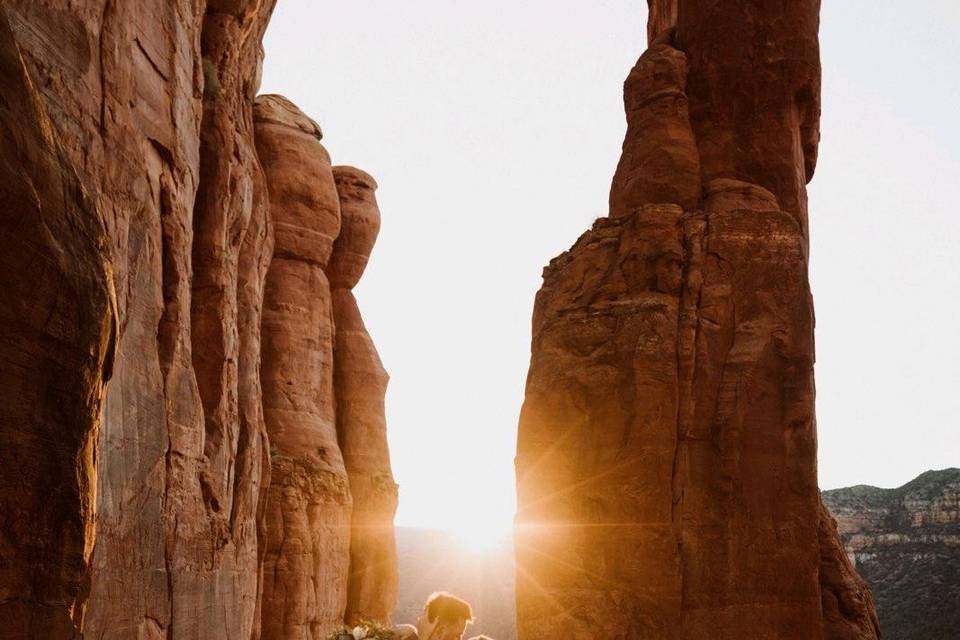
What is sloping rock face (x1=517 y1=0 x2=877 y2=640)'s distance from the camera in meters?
Result: 22.2

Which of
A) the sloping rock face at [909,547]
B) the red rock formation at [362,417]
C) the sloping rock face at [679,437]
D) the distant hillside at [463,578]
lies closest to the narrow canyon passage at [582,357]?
the sloping rock face at [679,437]

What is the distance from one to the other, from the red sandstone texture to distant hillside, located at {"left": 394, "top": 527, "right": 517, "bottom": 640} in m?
41.5

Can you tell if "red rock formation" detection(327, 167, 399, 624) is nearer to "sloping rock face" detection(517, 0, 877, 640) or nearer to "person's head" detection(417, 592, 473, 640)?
"person's head" detection(417, 592, 473, 640)

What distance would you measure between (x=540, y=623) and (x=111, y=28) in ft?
43.8

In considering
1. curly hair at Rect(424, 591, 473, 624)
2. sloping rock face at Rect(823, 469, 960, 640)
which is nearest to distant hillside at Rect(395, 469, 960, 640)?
sloping rock face at Rect(823, 469, 960, 640)

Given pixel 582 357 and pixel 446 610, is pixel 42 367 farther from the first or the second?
pixel 446 610

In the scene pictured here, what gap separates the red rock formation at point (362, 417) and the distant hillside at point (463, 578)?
28276 millimetres

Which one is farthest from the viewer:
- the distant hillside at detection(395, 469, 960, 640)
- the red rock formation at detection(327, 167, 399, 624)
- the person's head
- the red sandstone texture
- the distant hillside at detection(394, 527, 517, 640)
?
the distant hillside at detection(394, 527, 517, 640)

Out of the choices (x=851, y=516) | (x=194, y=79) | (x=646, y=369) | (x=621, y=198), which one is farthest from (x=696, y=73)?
(x=851, y=516)

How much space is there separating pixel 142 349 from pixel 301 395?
1906cm

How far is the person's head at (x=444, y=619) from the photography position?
28953 mm

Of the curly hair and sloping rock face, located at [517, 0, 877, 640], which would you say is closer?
sloping rock face, located at [517, 0, 877, 640]

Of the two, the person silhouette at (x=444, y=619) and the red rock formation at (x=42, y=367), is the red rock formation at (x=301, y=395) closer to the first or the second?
the person silhouette at (x=444, y=619)

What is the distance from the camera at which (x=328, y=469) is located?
35.6 m
